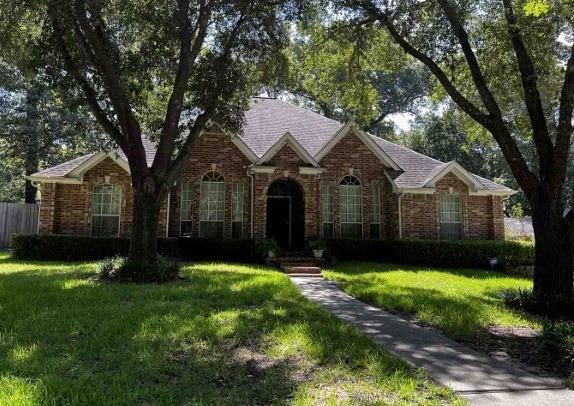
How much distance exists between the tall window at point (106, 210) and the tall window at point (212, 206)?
315 centimetres

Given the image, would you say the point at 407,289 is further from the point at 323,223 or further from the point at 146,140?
the point at 146,140

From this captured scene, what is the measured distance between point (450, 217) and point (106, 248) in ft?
44.6

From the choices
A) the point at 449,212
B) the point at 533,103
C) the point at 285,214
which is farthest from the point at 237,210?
the point at 533,103

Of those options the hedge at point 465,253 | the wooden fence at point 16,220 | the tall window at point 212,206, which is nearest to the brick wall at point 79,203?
the tall window at point 212,206

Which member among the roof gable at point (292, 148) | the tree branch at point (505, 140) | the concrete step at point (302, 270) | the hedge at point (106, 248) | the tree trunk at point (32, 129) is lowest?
the concrete step at point (302, 270)

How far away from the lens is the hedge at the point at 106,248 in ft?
52.2

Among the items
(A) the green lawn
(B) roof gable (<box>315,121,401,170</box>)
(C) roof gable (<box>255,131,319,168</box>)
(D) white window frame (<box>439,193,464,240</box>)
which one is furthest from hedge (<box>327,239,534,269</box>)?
(B) roof gable (<box>315,121,401,170</box>)

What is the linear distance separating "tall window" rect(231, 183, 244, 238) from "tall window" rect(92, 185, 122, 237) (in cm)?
433

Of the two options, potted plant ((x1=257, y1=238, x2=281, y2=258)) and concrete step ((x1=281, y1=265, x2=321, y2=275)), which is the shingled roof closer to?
potted plant ((x1=257, y1=238, x2=281, y2=258))

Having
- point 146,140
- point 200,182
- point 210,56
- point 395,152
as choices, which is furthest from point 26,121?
point 395,152

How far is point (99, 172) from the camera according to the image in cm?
1733

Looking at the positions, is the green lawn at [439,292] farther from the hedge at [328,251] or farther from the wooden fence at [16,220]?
the wooden fence at [16,220]

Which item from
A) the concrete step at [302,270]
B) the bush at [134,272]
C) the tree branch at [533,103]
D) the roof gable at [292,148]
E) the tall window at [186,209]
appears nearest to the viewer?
the tree branch at [533,103]

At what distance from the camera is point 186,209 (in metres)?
18.0
